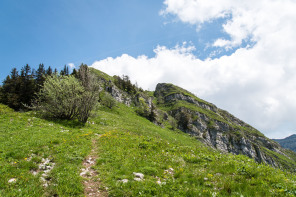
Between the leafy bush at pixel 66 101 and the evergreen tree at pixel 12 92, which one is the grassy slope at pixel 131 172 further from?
the evergreen tree at pixel 12 92

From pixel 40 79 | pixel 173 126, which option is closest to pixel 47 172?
Answer: pixel 173 126

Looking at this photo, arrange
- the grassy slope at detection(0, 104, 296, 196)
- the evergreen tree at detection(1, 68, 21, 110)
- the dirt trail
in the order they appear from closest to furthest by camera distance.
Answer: the grassy slope at detection(0, 104, 296, 196)
the dirt trail
the evergreen tree at detection(1, 68, 21, 110)

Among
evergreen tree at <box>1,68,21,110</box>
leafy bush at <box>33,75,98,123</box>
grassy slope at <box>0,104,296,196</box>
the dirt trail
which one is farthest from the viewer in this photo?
evergreen tree at <box>1,68,21,110</box>

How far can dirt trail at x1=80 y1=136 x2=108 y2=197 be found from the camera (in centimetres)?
715

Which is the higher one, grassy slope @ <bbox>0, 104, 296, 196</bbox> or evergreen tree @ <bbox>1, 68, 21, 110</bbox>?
evergreen tree @ <bbox>1, 68, 21, 110</bbox>

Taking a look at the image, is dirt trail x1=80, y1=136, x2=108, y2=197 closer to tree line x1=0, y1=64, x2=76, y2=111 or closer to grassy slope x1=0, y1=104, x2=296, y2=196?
grassy slope x1=0, y1=104, x2=296, y2=196

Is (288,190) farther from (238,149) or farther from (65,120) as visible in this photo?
(238,149)

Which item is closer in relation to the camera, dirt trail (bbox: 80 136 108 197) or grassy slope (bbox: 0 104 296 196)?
grassy slope (bbox: 0 104 296 196)

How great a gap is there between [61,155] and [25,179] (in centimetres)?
340

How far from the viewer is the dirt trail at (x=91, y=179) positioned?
7152 millimetres

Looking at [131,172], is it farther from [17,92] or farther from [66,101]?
[17,92]

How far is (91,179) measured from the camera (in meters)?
8.32

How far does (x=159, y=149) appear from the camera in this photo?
13711mm

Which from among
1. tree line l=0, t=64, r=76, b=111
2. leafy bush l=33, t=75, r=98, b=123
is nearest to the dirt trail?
leafy bush l=33, t=75, r=98, b=123
